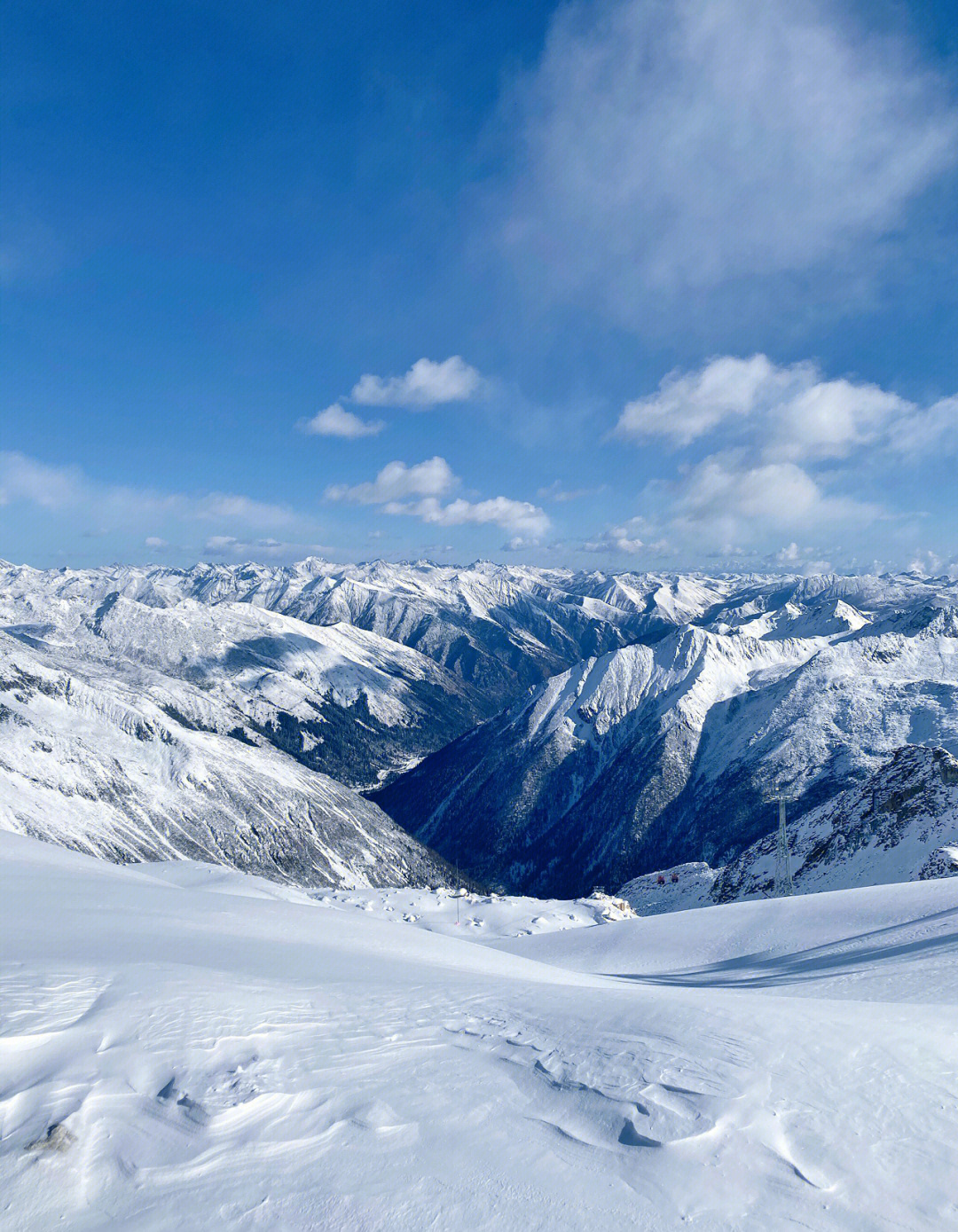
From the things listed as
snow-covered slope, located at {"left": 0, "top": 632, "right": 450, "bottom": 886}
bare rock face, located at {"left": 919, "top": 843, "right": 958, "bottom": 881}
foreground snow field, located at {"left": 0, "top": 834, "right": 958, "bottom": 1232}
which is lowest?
snow-covered slope, located at {"left": 0, "top": 632, "right": 450, "bottom": 886}

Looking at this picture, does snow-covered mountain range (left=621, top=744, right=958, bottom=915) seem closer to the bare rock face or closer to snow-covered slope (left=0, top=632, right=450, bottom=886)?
the bare rock face

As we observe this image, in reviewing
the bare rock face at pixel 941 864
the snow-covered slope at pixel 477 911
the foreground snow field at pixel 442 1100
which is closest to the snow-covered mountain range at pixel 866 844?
the bare rock face at pixel 941 864

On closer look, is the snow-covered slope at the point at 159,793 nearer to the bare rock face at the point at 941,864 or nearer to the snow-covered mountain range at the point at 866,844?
the snow-covered mountain range at the point at 866,844

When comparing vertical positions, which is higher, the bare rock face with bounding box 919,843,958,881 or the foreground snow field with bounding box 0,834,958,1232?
the foreground snow field with bounding box 0,834,958,1232

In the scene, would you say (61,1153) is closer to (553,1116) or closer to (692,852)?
(553,1116)

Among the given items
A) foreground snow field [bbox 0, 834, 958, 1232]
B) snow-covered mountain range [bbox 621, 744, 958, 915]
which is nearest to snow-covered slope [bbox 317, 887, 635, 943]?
snow-covered mountain range [bbox 621, 744, 958, 915]

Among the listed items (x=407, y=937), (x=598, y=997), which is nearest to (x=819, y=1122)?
(x=598, y=997)
